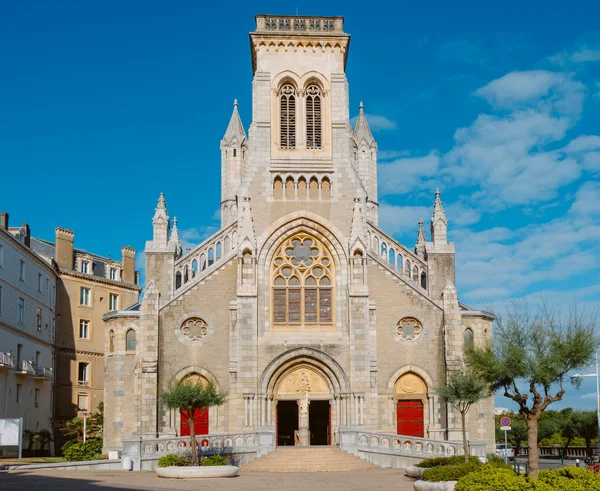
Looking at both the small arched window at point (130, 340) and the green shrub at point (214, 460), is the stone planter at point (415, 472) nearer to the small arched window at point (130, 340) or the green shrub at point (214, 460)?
the green shrub at point (214, 460)

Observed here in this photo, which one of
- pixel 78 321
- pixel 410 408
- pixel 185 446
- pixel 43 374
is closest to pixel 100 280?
pixel 78 321

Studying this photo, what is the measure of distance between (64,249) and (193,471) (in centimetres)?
3830

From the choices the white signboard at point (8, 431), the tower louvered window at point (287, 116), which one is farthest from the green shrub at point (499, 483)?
the tower louvered window at point (287, 116)

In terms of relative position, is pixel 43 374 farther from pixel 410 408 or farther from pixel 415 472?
pixel 415 472

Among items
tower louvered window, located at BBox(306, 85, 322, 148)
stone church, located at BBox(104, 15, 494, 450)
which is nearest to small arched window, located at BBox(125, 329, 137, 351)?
stone church, located at BBox(104, 15, 494, 450)

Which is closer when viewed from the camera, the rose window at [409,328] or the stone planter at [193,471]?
the stone planter at [193,471]

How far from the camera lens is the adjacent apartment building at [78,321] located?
210ft

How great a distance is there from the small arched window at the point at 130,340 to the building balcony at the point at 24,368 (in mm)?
10464

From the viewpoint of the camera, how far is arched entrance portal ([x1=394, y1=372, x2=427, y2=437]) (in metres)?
42.8

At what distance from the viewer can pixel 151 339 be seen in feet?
137

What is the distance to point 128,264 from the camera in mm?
73812

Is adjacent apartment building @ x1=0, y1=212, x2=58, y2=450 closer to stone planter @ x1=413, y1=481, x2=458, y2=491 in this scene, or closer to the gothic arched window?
the gothic arched window

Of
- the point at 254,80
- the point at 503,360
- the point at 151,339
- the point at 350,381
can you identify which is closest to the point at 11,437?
the point at 151,339

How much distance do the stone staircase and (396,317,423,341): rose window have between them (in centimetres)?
769
